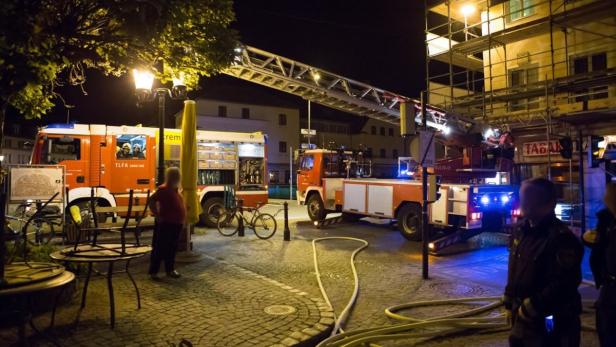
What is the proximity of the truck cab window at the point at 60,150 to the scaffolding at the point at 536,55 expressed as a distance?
472 inches

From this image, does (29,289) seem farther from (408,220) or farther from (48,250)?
(408,220)

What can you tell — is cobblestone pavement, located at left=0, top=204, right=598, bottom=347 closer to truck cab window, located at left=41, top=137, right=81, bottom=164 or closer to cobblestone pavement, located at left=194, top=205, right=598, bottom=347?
cobblestone pavement, located at left=194, top=205, right=598, bottom=347

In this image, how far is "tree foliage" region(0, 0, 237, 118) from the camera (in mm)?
4305

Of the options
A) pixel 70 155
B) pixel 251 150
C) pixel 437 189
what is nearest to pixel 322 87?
pixel 251 150

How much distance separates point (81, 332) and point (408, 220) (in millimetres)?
9507

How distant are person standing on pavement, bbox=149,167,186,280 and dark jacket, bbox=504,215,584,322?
18.1 ft

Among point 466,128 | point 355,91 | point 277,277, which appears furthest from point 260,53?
point 277,277

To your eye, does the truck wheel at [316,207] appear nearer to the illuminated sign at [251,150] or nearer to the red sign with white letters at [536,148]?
the illuminated sign at [251,150]

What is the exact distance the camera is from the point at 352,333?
16.4 feet

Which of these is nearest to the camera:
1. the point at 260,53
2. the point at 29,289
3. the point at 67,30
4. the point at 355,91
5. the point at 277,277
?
the point at 29,289

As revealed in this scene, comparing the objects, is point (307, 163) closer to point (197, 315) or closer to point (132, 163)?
point (132, 163)

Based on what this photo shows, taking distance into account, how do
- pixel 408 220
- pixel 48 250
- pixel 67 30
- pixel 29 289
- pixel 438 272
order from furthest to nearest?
pixel 408 220 < pixel 438 272 < pixel 48 250 < pixel 67 30 < pixel 29 289

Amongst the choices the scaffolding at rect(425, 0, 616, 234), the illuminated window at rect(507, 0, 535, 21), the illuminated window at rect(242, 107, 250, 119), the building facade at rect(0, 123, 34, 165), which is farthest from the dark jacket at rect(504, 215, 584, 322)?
the building facade at rect(0, 123, 34, 165)

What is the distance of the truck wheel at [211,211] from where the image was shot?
1509 cm
